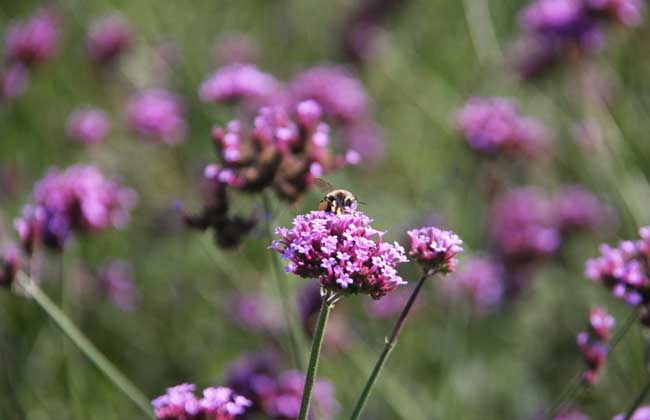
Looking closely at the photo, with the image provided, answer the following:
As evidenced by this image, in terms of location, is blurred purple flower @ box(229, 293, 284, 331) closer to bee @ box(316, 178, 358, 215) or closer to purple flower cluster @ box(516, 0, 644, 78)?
bee @ box(316, 178, 358, 215)

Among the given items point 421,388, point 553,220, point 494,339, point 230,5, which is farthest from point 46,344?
point 230,5

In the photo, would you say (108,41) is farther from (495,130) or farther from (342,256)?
(342,256)

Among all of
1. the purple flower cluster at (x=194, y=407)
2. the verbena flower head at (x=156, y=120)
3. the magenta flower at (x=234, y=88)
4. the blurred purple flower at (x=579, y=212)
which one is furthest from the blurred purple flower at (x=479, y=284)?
the purple flower cluster at (x=194, y=407)

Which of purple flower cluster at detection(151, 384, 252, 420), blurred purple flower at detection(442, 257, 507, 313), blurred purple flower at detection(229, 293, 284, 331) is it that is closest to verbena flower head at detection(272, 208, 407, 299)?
purple flower cluster at detection(151, 384, 252, 420)

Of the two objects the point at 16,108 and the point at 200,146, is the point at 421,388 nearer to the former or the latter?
the point at 200,146

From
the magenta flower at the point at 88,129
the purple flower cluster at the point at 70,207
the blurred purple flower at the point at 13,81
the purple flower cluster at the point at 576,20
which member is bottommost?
the purple flower cluster at the point at 70,207

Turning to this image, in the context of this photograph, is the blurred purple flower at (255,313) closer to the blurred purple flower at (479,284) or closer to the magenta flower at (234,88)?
Result: the blurred purple flower at (479,284)
